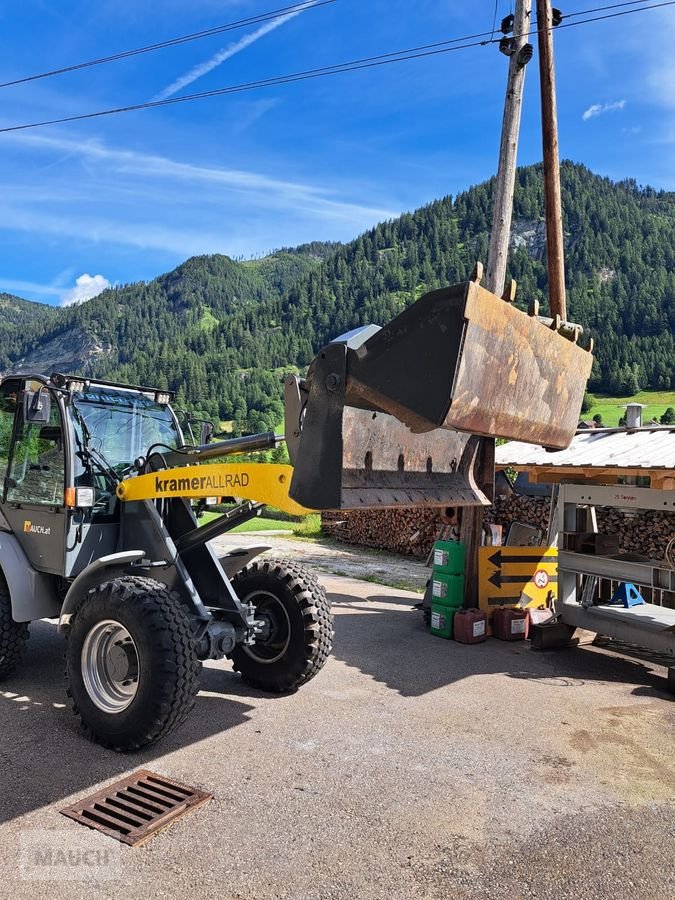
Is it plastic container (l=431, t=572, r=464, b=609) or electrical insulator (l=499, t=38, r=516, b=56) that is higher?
electrical insulator (l=499, t=38, r=516, b=56)

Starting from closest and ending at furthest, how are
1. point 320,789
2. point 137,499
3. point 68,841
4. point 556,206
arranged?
point 68,841 → point 320,789 → point 137,499 → point 556,206

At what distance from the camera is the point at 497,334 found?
12.7 feet

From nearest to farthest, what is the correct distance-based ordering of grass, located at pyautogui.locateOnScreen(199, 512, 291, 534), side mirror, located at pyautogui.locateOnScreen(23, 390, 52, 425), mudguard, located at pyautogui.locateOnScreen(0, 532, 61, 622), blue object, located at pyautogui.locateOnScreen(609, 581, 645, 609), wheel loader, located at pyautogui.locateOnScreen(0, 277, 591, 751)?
1. wheel loader, located at pyautogui.locateOnScreen(0, 277, 591, 751)
2. side mirror, located at pyautogui.locateOnScreen(23, 390, 52, 425)
3. mudguard, located at pyautogui.locateOnScreen(0, 532, 61, 622)
4. blue object, located at pyautogui.locateOnScreen(609, 581, 645, 609)
5. grass, located at pyautogui.locateOnScreen(199, 512, 291, 534)

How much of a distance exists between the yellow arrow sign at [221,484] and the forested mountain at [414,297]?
56226 mm

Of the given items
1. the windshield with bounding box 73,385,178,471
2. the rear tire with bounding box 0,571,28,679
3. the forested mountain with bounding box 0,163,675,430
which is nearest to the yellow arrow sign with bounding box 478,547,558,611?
the windshield with bounding box 73,385,178,471

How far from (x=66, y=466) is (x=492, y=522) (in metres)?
12.2

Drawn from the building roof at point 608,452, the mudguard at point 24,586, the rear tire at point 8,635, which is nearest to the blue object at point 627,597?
the building roof at point 608,452

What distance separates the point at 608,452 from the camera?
26.6ft

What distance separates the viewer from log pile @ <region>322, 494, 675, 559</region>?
12.5 meters

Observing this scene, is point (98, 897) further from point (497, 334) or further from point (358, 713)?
point (497, 334)

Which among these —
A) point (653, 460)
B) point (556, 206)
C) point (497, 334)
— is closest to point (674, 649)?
point (653, 460)

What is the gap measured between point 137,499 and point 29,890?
9.62 ft

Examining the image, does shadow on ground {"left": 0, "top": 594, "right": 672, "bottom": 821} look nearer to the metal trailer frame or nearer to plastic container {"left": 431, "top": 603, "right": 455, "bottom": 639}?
plastic container {"left": 431, "top": 603, "right": 455, "bottom": 639}

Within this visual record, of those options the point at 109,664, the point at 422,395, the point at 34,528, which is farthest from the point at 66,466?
the point at 422,395
